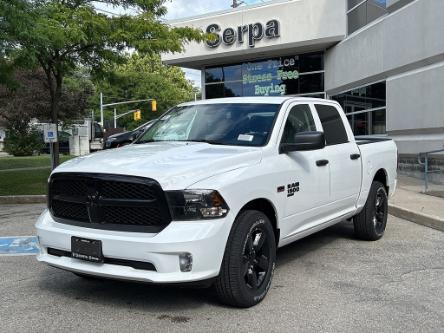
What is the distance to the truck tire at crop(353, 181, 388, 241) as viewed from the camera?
23.7ft

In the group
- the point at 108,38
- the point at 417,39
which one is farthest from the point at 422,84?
the point at 108,38

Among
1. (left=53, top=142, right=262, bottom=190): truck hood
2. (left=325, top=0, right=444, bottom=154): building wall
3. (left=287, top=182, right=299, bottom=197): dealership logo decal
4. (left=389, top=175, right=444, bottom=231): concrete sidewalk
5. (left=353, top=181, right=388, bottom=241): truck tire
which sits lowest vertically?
(left=389, top=175, right=444, bottom=231): concrete sidewalk

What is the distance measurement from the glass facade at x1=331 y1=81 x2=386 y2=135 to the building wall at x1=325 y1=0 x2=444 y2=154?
0.46m

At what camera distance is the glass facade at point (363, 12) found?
1781 centimetres

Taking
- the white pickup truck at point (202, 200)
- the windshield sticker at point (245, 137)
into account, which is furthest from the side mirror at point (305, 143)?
the windshield sticker at point (245, 137)

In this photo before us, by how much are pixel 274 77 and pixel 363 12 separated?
6223mm

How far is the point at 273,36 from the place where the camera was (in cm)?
2262

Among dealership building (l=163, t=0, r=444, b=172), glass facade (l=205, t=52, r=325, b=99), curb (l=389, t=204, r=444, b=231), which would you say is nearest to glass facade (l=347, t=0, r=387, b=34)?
dealership building (l=163, t=0, r=444, b=172)

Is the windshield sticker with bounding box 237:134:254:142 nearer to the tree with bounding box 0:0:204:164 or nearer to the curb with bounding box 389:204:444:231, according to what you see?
the curb with bounding box 389:204:444:231

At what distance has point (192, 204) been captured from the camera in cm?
423

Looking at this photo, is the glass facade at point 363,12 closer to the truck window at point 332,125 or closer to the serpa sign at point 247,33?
the serpa sign at point 247,33

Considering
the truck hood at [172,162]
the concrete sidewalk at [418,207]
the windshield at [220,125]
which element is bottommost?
the concrete sidewalk at [418,207]

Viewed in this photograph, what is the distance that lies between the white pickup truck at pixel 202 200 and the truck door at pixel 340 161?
0.06m

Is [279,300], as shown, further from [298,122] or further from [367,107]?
[367,107]
